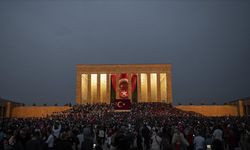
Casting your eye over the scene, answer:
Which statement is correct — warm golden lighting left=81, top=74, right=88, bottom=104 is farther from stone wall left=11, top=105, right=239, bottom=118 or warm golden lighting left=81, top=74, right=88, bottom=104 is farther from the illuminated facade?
stone wall left=11, top=105, right=239, bottom=118

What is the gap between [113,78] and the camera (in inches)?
2188

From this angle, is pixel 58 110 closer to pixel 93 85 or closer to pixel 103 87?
pixel 93 85

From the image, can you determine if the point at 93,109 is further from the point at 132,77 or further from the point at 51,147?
the point at 51,147

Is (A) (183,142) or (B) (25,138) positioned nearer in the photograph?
(B) (25,138)

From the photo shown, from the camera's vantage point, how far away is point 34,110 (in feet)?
178

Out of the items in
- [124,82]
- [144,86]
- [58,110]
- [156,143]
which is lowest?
[156,143]

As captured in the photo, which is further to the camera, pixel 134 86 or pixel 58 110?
pixel 134 86

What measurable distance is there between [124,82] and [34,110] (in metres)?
18.5

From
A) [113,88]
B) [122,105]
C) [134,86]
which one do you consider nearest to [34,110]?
[113,88]

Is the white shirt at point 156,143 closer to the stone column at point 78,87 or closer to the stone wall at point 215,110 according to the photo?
the stone wall at point 215,110

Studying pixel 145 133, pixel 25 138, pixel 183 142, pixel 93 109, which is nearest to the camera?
pixel 25 138

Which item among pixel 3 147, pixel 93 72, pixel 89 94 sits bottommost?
pixel 3 147

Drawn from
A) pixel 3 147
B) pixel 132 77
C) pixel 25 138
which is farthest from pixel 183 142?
pixel 132 77

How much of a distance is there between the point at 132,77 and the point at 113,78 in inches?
151
